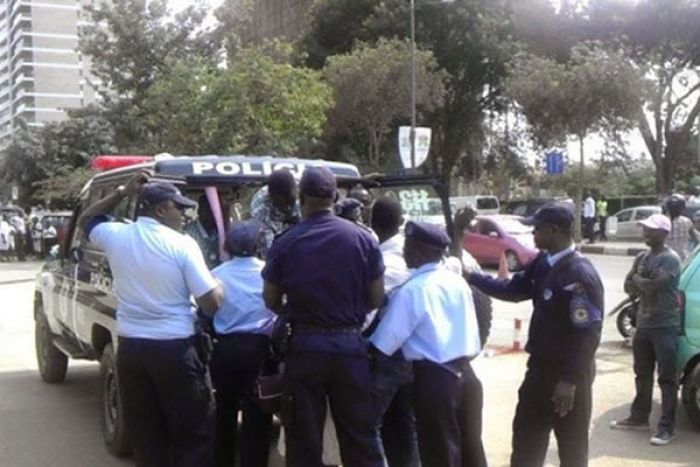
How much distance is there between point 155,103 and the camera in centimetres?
2347

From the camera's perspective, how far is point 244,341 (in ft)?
16.2

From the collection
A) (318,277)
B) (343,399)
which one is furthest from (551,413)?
(318,277)

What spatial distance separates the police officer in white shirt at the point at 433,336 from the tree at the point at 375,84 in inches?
1002

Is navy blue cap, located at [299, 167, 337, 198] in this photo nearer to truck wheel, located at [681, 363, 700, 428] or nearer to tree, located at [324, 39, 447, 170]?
truck wheel, located at [681, 363, 700, 428]

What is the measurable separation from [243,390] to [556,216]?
1997 millimetres

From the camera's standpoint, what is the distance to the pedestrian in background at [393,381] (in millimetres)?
4512

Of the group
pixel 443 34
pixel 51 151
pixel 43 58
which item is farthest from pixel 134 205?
pixel 43 58

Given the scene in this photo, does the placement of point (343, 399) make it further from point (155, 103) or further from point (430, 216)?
point (155, 103)

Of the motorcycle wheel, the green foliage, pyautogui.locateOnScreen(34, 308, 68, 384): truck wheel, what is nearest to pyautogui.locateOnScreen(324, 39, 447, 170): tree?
the green foliage

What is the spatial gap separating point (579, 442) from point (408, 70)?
86.2 ft

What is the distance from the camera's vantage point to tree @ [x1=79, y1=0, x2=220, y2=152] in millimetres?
29891

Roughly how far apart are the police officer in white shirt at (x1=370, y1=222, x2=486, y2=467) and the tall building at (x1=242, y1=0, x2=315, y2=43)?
150 feet

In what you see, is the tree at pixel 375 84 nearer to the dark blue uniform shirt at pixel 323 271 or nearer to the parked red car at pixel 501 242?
the parked red car at pixel 501 242

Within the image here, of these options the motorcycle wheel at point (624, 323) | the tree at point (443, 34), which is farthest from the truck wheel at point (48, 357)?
the tree at point (443, 34)
